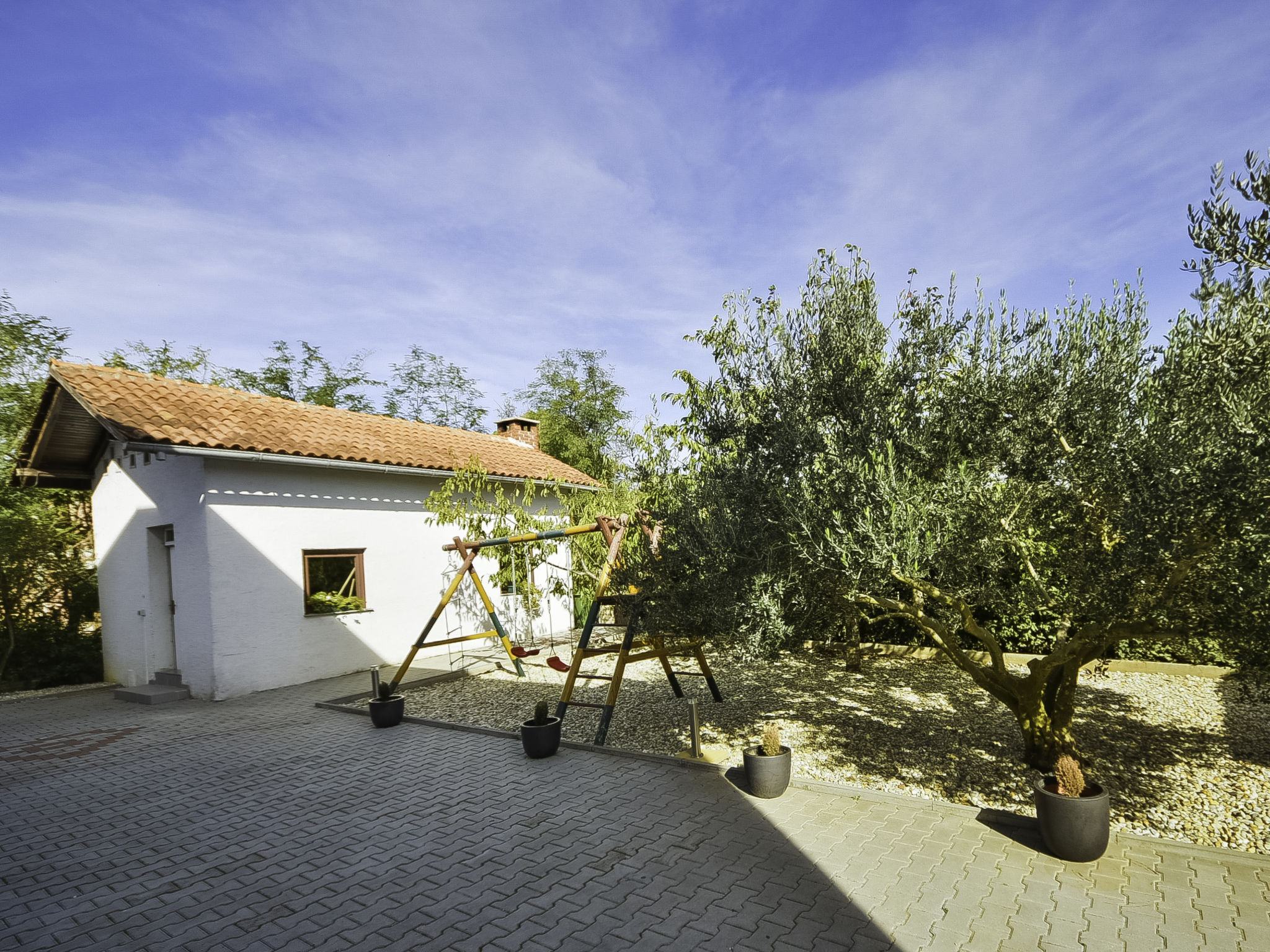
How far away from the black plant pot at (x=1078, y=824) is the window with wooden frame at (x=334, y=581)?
11.0 metres

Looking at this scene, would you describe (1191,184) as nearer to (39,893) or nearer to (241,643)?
(39,893)

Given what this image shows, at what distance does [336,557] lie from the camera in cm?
1184

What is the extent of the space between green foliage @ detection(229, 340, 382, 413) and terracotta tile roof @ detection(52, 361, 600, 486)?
1407 centimetres

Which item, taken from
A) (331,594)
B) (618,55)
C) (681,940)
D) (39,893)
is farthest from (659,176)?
(39,893)

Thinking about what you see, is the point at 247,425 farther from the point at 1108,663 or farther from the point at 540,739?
the point at 1108,663

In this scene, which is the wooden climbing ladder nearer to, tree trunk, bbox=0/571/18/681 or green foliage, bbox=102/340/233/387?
tree trunk, bbox=0/571/18/681

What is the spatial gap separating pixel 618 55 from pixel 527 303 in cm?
1032

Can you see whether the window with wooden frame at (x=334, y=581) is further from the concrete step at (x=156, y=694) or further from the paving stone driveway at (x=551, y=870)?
the paving stone driveway at (x=551, y=870)

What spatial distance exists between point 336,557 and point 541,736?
6.83m

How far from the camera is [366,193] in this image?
40.4 feet

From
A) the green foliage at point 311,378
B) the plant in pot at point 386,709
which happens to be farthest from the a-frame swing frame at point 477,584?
the green foliage at point 311,378

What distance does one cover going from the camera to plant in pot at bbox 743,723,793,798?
18.3ft

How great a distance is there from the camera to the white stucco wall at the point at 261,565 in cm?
1023

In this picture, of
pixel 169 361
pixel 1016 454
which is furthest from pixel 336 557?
pixel 169 361
